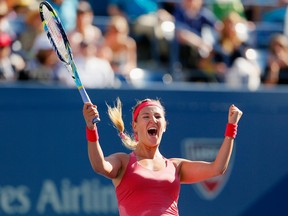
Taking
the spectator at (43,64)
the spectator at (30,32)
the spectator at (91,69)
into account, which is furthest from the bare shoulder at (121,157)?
the spectator at (30,32)

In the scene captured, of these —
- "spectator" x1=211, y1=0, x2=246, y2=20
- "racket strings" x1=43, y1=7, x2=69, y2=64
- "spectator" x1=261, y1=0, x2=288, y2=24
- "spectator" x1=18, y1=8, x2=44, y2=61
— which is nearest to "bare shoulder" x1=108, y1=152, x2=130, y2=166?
"racket strings" x1=43, y1=7, x2=69, y2=64

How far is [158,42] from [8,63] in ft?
6.80

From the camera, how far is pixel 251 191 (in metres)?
8.31

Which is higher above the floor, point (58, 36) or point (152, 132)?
point (58, 36)

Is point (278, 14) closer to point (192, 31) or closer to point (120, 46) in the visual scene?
point (192, 31)

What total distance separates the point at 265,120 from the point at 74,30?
2197 mm

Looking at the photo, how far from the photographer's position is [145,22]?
9.37 meters

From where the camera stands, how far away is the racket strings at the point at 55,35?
5.28 metres

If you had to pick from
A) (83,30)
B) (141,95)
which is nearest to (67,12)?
(83,30)

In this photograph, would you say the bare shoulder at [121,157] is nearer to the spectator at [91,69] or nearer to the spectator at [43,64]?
the spectator at [43,64]

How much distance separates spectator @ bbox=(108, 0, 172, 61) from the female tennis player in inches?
155

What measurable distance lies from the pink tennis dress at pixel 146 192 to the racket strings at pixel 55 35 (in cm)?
82

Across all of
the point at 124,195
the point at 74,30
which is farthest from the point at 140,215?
the point at 74,30

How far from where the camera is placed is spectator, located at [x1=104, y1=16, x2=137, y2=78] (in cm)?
888
